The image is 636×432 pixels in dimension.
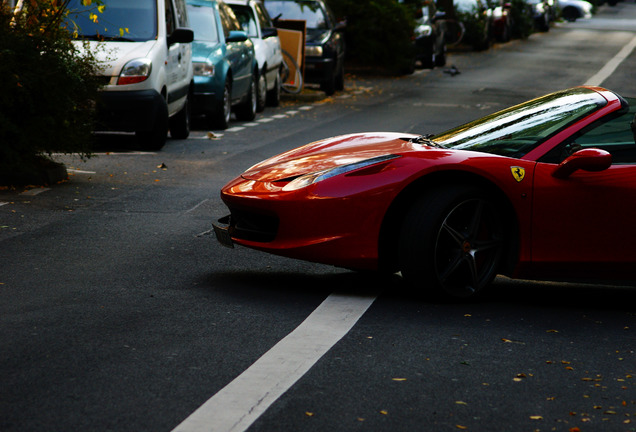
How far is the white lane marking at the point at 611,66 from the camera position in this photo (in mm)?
26516

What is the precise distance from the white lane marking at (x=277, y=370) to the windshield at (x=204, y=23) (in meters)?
11.8

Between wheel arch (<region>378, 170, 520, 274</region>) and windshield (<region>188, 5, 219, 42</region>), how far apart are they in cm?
1168

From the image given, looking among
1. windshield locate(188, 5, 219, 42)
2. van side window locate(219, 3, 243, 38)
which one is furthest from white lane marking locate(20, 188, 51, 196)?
van side window locate(219, 3, 243, 38)

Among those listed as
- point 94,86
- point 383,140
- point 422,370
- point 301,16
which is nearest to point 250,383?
point 422,370

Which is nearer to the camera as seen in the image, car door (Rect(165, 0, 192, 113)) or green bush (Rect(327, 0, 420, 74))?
car door (Rect(165, 0, 192, 113))

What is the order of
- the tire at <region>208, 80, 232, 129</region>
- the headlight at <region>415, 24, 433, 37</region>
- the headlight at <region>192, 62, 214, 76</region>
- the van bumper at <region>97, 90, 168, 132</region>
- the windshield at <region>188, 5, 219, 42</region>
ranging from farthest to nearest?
the headlight at <region>415, 24, 433, 37</region> → the windshield at <region>188, 5, 219, 42</region> → the tire at <region>208, 80, 232, 129</region> → the headlight at <region>192, 62, 214, 76</region> → the van bumper at <region>97, 90, 168, 132</region>

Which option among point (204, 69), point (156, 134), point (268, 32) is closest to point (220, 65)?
point (204, 69)

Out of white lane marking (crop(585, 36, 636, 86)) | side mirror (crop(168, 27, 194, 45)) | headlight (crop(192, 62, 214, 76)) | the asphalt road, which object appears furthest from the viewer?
white lane marking (crop(585, 36, 636, 86))

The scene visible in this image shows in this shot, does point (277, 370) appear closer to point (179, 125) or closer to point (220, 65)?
point (179, 125)

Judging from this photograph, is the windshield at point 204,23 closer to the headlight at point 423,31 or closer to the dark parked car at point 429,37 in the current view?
the dark parked car at point 429,37

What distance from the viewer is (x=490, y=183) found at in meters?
6.46

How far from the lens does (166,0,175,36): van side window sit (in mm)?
15156

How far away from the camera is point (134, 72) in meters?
13.8

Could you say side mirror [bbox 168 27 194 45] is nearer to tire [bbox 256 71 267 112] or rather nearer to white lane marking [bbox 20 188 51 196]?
white lane marking [bbox 20 188 51 196]
